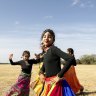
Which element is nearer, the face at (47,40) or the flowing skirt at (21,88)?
the face at (47,40)

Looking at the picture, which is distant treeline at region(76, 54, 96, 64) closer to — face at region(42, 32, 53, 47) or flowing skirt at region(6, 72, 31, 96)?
flowing skirt at region(6, 72, 31, 96)

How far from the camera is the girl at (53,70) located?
587cm

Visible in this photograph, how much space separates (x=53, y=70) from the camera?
20.0 feet

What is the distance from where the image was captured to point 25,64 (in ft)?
39.5

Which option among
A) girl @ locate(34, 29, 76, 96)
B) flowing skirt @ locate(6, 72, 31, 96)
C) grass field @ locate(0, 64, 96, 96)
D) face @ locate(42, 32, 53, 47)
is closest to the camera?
girl @ locate(34, 29, 76, 96)

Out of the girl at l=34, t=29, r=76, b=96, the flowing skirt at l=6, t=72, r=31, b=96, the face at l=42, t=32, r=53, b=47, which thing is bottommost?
the flowing skirt at l=6, t=72, r=31, b=96

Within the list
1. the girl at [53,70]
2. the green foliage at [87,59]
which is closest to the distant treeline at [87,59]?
the green foliage at [87,59]

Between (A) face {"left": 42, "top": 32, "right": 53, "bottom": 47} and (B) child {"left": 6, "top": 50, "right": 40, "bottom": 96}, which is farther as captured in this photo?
(B) child {"left": 6, "top": 50, "right": 40, "bottom": 96}

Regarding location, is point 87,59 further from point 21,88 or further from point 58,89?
point 58,89

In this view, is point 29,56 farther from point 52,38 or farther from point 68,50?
point 52,38

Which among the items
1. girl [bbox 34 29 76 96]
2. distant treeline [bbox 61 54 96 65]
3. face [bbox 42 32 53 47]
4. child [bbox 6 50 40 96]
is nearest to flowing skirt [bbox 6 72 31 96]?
child [bbox 6 50 40 96]

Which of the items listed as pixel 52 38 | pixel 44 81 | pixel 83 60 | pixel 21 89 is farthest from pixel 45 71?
pixel 83 60

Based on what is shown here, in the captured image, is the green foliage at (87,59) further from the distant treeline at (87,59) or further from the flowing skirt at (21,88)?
the flowing skirt at (21,88)

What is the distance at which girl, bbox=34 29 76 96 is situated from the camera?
231 inches
